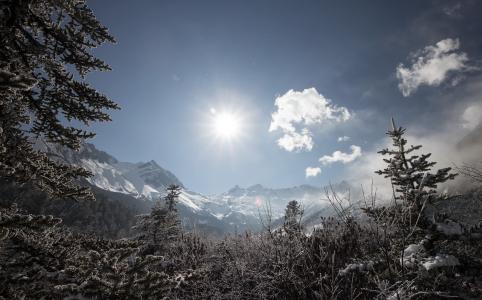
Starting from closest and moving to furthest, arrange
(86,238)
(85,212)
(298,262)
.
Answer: (86,238)
(298,262)
(85,212)

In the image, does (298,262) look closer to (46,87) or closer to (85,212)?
(46,87)

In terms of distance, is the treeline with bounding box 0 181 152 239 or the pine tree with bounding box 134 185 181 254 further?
the treeline with bounding box 0 181 152 239

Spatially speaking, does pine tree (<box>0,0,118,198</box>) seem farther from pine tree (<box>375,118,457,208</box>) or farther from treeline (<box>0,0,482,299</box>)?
pine tree (<box>375,118,457,208</box>)

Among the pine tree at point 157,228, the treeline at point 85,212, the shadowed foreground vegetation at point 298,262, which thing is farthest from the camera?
the treeline at point 85,212

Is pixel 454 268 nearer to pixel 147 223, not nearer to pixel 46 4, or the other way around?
pixel 46 4

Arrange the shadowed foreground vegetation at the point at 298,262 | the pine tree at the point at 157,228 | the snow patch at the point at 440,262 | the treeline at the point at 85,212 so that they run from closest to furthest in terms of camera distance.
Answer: the shadowed foreground vegetation at the point at 298,262
the snow patch at the point at 440,262
the pine tree at the point at 157,228
the treeline at the point at 85,212

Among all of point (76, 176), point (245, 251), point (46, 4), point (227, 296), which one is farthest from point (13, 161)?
point (245, 251)

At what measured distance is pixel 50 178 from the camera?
4.35 m

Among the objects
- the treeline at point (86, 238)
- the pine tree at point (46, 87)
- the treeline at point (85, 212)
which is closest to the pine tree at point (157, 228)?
the treeline at point (86, 238)

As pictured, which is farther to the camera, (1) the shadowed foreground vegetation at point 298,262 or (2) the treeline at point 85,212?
(2) the treeline at point 85,212

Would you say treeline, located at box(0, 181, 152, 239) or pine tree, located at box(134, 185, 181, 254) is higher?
treeline, located at box(0, 181, 152, 239)

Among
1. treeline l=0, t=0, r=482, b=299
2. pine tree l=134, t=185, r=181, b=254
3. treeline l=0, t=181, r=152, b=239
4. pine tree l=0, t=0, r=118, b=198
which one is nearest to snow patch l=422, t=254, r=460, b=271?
treeline l=0, t=0, r=482, b=299

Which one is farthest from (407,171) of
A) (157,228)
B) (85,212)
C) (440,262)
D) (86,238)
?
(85,212)

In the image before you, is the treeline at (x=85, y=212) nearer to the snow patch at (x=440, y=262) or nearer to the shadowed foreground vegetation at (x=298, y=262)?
the shadowed foreground vegetation at (x=298, y=262)
